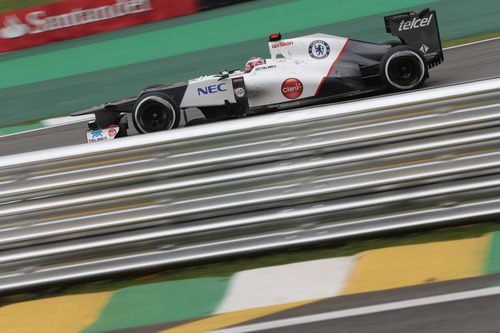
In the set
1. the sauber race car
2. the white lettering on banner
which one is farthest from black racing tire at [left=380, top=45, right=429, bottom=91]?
the white lettering on banner

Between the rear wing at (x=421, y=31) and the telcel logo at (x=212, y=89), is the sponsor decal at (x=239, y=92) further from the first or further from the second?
the rear wing at (x=421, y=31)

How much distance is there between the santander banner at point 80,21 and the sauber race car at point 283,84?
1101 cm

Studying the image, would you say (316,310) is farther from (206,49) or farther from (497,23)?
(206,49)

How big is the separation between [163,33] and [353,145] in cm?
1474

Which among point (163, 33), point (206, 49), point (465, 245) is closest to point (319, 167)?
point (465, 245)

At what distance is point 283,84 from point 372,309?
565cm

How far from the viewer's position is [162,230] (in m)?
4.95

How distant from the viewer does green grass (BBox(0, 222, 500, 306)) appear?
482cm

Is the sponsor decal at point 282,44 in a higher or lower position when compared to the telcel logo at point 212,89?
higher

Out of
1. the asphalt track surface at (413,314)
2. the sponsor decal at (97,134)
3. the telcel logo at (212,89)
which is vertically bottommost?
the asphalt track surface at (413,314)

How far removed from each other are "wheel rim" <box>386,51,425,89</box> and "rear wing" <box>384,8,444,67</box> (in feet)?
1.23

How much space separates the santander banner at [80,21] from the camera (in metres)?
20.0

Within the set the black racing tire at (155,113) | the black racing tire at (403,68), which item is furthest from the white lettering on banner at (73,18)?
the black racing tire at (403,68)

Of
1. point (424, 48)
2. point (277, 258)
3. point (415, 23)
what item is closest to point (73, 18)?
point (415, 23)
